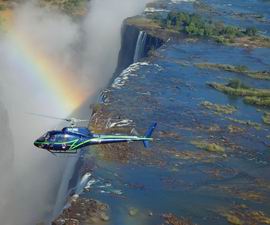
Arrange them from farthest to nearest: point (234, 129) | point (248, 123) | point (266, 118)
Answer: point (266, 118)
point (248, 123)
point (234, 129)

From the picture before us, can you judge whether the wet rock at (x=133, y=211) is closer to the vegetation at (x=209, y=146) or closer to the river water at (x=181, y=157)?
the river water at (x=181, y=157)

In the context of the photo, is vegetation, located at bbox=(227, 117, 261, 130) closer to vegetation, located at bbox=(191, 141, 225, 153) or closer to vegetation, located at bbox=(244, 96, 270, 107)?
vegetation, located at bbox=(244, 96, 270, 107)

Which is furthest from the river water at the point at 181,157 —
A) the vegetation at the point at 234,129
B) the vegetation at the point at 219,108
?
the vegetation at the point at 219,108

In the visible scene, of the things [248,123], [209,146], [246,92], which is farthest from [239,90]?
[209,146]

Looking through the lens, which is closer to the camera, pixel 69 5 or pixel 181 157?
pixel 181 157

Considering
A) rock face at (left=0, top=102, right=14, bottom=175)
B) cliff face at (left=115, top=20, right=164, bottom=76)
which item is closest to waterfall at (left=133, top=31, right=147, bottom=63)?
cliff face at (left=115, top=20, right=164, bottom=76)

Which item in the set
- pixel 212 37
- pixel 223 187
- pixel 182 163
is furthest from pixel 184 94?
pixel 212 37

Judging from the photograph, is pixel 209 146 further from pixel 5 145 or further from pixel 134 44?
pixel 134 44

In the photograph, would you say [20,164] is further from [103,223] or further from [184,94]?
[103,223]
